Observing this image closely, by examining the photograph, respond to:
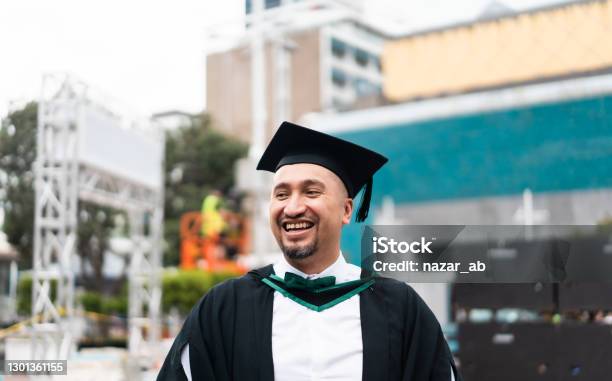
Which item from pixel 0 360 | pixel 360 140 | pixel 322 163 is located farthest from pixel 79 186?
pixel 360 140

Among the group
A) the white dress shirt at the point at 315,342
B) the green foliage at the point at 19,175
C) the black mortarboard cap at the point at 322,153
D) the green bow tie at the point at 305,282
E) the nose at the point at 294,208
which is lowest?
the white dress shirt at the point at 315,342

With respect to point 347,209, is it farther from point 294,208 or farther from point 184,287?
point 184,287

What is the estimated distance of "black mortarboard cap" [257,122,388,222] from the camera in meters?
2.84

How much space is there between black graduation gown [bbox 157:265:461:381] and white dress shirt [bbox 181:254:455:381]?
0.03m

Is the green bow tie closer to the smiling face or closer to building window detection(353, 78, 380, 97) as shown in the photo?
the smiling face

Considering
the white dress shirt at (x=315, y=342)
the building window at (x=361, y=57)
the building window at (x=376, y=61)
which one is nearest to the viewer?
the white dress shirt at (x=315, y=342)

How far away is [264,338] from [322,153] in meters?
0.65

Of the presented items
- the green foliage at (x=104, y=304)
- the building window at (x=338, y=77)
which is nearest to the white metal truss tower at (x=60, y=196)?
the green foliage at (x=104, y=304)

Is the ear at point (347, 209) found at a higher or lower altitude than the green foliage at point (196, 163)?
lower

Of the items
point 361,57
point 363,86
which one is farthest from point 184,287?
point 361,57

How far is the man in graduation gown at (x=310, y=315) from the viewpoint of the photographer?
266cm

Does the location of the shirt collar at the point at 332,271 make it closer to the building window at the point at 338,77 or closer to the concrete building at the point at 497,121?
the concrete building at the point at 497,121

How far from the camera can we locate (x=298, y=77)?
61.8 meters

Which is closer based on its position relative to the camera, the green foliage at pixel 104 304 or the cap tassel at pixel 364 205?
the cap tassel at pixel 364 205
